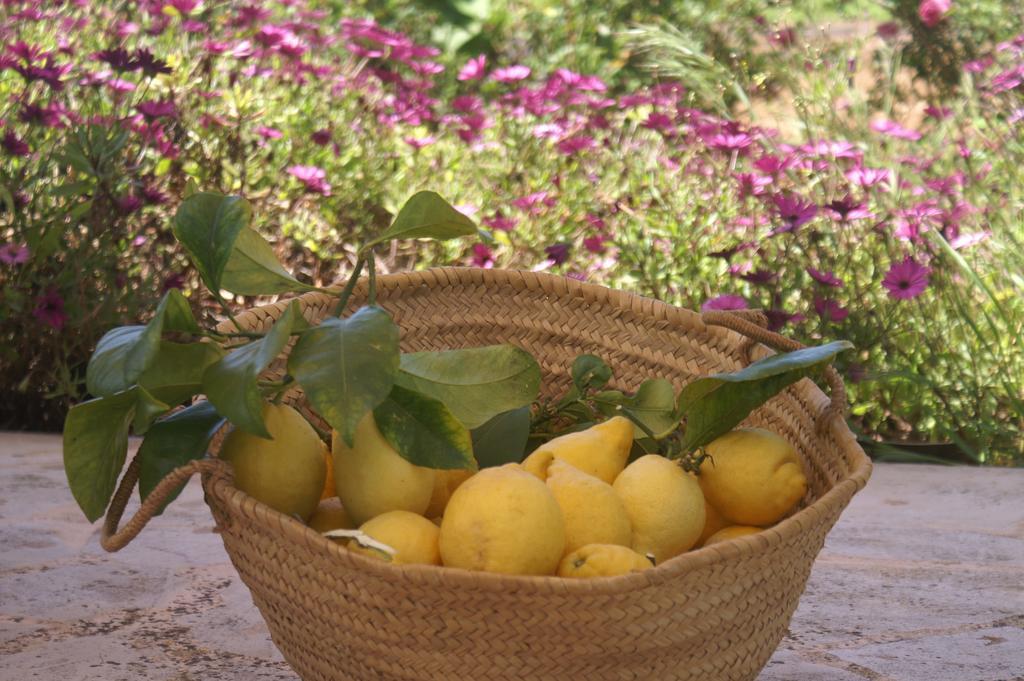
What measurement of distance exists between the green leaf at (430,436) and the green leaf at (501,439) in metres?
0.18

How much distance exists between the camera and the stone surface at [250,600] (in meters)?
1.61

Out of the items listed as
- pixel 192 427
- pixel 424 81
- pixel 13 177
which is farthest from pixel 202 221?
pixel 424 81

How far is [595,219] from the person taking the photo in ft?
10.7

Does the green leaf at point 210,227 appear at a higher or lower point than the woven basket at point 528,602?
higher

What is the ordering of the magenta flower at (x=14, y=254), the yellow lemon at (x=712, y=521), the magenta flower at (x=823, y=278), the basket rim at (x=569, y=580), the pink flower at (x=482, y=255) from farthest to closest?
the pink flower at (x=482, y=255)
the magenta flower at (x=823, y=278)
the magenta flower at (x=14, y=254)
the yellow lemon at (x=712, y=521)
the basket rim at (x=569, y=580)

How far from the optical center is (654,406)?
143 cm

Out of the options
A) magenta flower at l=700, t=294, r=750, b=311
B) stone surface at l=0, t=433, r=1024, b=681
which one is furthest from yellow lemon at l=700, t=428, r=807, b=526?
magenta flower at l=700, t=294, r=750, b=311

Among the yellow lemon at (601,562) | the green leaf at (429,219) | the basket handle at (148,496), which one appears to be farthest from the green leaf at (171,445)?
the yellow lemon at (601,562)

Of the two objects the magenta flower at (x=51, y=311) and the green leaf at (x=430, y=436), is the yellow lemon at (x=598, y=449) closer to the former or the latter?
the green leaf at (x=430, y=436)

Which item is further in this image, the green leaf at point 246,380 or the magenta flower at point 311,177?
the magenta flower at point 311,177

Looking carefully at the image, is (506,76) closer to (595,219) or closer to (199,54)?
(595,219)

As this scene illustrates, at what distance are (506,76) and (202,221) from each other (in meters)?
2.64

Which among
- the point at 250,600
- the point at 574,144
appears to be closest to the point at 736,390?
the point at 250,600

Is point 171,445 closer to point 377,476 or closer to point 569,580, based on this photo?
point 377,476
